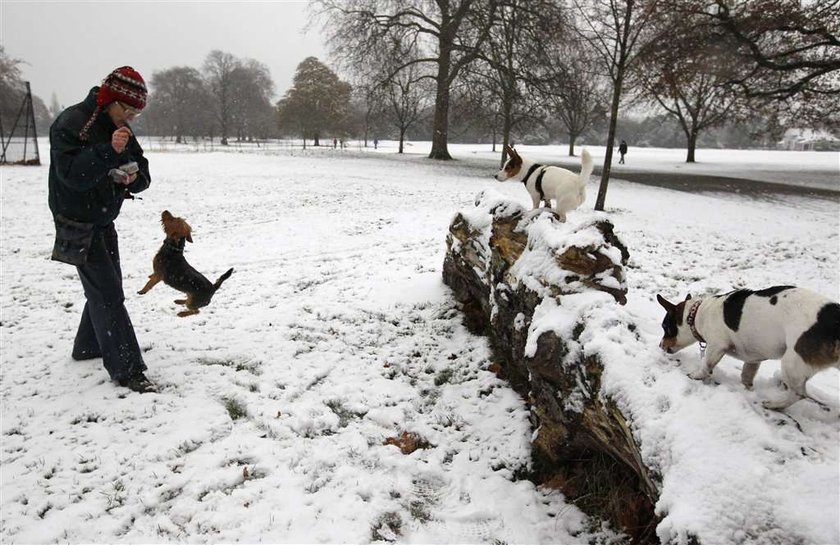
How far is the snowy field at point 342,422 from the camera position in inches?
82.7

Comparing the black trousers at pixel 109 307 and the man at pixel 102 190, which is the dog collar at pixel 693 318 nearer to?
the man at pixel 102 190

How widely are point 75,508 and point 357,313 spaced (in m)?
3.42

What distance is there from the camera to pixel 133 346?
4.02 m

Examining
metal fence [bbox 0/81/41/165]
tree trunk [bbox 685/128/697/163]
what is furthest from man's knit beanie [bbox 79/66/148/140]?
tree trunk [bbox 685/128/697/163]

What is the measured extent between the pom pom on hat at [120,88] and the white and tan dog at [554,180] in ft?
12.2

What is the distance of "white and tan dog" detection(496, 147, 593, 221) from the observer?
5105 mm

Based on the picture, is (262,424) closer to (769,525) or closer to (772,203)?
(769,525)

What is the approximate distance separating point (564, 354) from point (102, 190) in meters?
3.82

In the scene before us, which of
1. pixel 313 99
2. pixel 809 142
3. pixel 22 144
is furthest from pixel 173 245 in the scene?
pixel 809 142

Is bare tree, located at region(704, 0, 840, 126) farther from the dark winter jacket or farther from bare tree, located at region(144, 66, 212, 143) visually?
bare tree, located at region(144, 66, 212, 143)

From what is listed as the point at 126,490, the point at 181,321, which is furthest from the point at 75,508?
the point at 181,321

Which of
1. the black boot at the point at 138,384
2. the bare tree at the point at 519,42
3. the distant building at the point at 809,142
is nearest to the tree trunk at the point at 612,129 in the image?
the bare tree at the point at 519,42

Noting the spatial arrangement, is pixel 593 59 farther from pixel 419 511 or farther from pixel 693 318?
pixel 419 511

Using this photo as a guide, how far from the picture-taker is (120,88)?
330 centimetres
